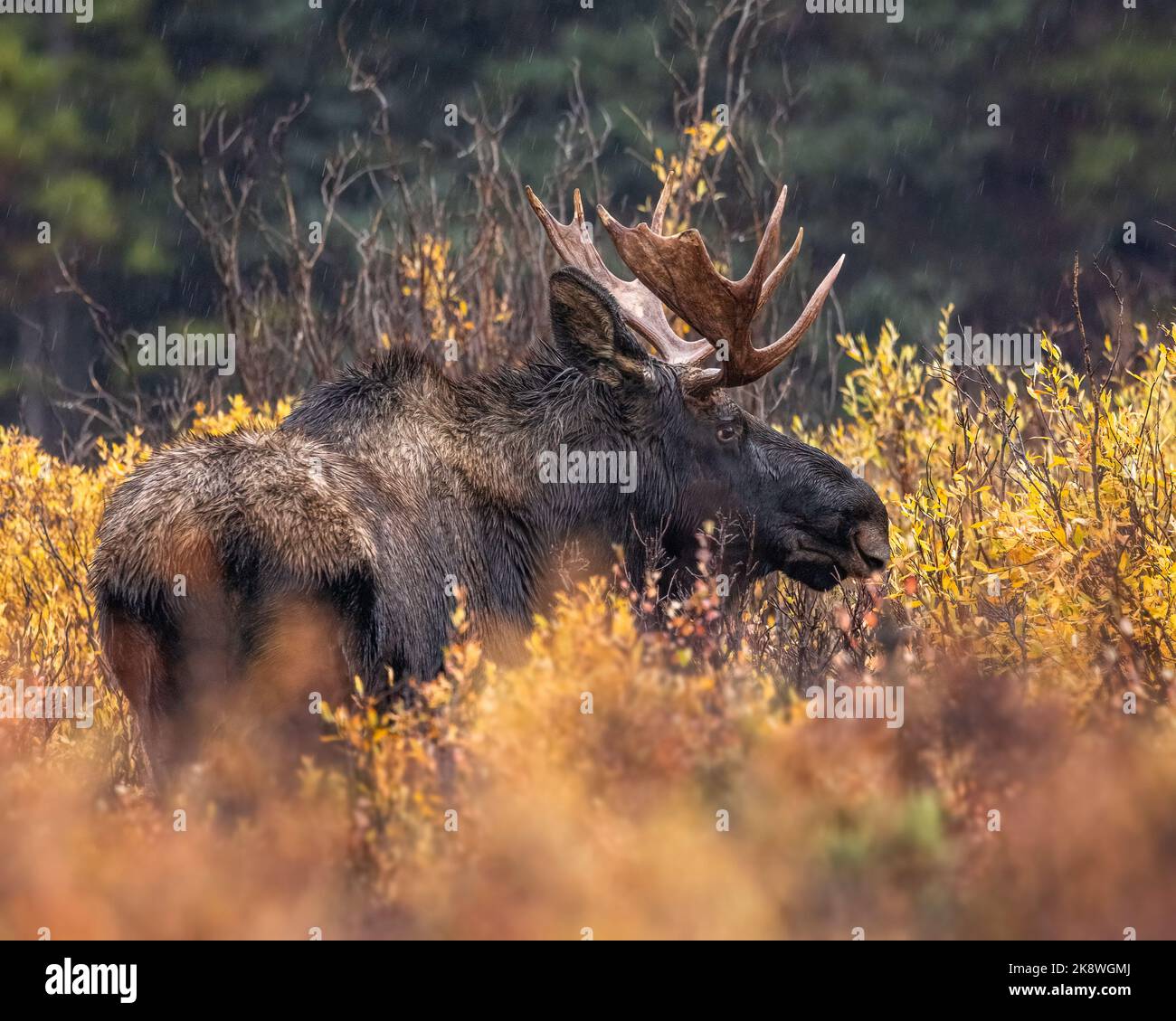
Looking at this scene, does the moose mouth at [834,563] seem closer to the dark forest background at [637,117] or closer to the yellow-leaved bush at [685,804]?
the yellow-leaved bush at [685,804]

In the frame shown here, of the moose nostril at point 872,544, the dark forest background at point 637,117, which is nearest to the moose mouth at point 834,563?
the moose nostril at point 872,544

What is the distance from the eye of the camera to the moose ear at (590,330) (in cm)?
638

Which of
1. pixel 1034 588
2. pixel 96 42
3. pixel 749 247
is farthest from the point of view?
pixel 96 42

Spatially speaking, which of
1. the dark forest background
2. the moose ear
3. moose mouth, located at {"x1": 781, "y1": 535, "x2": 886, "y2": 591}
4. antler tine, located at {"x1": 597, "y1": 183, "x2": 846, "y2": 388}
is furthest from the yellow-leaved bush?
the dark forest background

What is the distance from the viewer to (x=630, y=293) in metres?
7.72

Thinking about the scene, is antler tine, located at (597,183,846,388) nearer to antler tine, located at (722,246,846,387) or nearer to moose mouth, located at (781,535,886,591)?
antler tine, located at (722,246,846,387)

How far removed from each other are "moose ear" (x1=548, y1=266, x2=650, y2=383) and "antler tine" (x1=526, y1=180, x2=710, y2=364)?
1.74 feet

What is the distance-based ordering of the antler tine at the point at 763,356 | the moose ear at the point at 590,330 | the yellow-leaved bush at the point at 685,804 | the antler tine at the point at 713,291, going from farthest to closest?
the antler tine at the point at 763,356 → the antler tine at the point at 713,291 → the moose ear at the point at 590,330 → the yellow-leaved bush at the point at 685,804

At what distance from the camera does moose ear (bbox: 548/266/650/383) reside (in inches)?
251

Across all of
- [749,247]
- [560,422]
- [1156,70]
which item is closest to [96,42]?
[749,247]

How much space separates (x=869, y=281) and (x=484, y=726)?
17.0 meters

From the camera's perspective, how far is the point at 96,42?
22.3 metres

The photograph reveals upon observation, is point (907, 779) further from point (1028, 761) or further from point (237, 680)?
point (237, 680)

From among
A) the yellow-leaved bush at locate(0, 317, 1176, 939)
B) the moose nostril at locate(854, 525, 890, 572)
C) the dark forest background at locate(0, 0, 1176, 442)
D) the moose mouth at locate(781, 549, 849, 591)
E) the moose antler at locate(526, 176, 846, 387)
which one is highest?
the dark forest background at locate(0, 0, 1176, 442)
